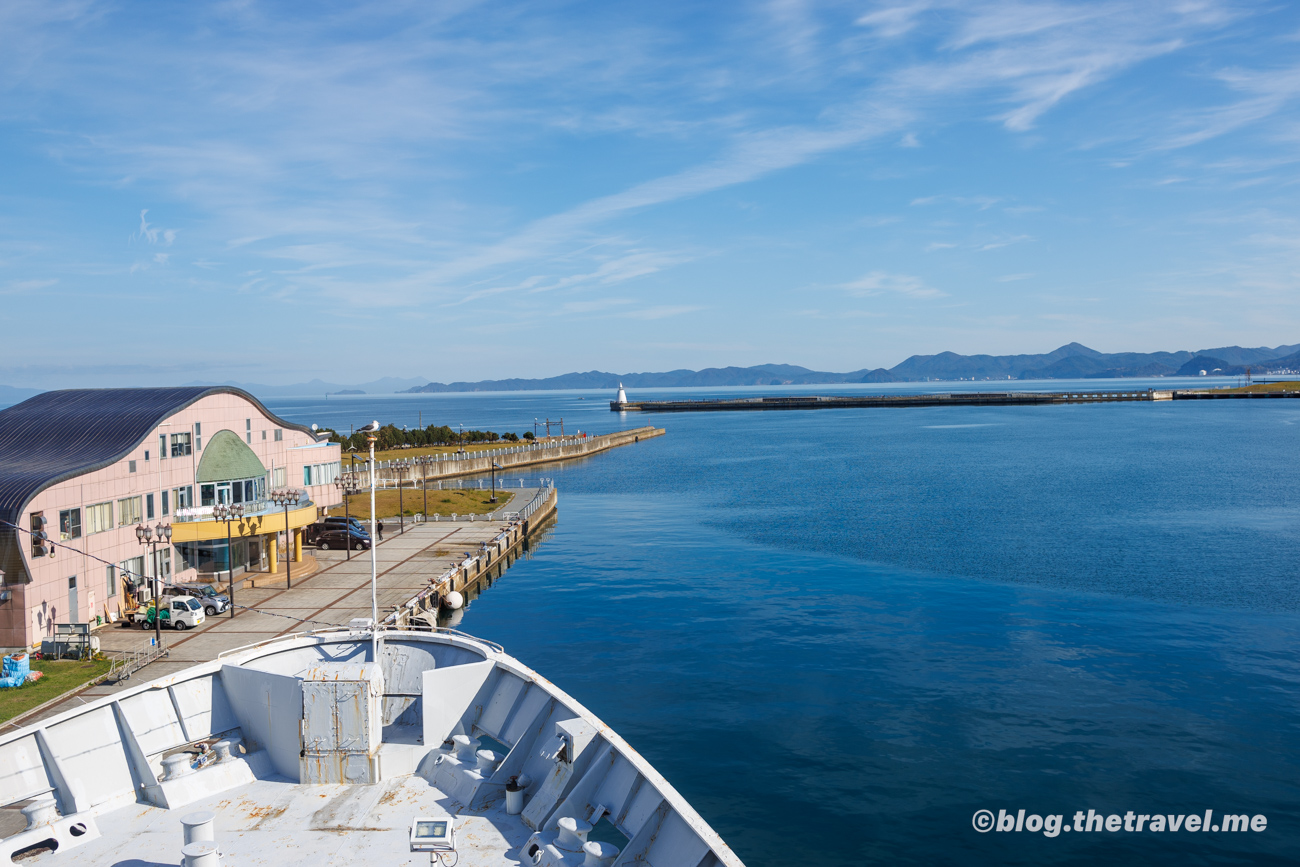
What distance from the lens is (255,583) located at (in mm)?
49375

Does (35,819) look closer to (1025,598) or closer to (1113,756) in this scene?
(1113,756)

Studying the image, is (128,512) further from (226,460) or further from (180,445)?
(226,460)

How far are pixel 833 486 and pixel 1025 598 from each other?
53105 mm

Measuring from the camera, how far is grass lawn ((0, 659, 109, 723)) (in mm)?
29047

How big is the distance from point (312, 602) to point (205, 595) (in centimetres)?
522

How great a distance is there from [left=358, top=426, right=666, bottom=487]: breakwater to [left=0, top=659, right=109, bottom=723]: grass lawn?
57.4 metres

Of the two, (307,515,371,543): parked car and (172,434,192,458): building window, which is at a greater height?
(172,434,192,458): building window

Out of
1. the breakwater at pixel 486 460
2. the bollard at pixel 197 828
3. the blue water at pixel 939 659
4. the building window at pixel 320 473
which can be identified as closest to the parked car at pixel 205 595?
the blue water at pixel 939 659

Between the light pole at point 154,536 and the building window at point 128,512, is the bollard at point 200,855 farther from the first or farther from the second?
the building window at point 128,512

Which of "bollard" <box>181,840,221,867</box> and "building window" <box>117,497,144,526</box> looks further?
"building window" <box>117,497,144,526</box>

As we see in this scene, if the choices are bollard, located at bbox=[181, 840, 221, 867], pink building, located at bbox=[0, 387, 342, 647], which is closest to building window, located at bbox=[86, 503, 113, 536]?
pink building, located at bbox=[0, 387, 342, 647]

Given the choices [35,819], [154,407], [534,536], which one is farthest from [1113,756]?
[534,536]

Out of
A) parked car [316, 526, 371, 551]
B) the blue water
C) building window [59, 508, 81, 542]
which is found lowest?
the blue water

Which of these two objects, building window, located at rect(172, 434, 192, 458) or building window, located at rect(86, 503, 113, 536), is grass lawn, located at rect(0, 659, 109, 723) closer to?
building window, located at rect(86, 503, 113, 536)
